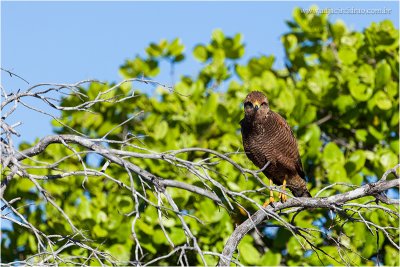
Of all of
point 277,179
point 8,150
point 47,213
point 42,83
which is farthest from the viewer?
point 47,213

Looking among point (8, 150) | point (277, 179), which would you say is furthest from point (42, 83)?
point (277, 179)

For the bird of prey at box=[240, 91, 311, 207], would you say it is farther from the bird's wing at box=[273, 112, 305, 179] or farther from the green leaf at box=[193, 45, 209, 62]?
the green leaf at box=[193, 45, 209, 62]

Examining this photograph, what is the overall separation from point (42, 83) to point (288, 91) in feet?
12.0

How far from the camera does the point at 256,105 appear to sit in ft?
19.8

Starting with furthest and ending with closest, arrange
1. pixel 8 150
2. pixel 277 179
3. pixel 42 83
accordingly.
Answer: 1. pixel 277 179
2. pixel 42 83
3. pixel 8 150

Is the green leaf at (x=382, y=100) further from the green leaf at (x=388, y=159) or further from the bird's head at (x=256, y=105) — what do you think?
the bird's head at (x=256, y=105)

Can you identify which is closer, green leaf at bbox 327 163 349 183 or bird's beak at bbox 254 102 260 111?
bird's beak at bbox 254 102 260 111

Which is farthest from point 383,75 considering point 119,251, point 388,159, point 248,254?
point 119,251

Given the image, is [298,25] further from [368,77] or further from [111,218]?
[111,218]

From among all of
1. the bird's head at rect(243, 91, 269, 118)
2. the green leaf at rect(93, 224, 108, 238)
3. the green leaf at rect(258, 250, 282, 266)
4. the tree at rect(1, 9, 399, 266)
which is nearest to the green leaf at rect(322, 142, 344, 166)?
the tree at rect(1, 9, 399, 266)

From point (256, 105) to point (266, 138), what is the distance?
29cm

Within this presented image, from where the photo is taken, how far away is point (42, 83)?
14.1 feet

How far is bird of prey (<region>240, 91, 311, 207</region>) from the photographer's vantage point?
6.12 m

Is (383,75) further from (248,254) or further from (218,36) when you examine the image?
(248,254)
